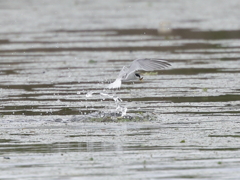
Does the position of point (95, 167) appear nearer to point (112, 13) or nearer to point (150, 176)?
point (150, 176)

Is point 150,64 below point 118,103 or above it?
below


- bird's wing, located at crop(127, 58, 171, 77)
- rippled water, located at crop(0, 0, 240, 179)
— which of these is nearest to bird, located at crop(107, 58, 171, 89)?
bird's wing, located at crop(127, 58, 171, 77)

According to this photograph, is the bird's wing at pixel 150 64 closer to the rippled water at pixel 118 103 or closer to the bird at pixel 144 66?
the bird at pixel 144 66

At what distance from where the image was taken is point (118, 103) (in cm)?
1445

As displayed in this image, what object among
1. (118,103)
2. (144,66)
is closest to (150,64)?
(144,66)

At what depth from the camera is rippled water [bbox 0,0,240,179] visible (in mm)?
9281

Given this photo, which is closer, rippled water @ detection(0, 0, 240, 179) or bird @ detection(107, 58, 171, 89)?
rippled water @ detection(0, 0, 240, 179)

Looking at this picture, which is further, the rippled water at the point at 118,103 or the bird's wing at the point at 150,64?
the bird's wing at the point at 150,64

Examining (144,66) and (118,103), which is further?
(118,103)

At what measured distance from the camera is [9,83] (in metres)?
17.3

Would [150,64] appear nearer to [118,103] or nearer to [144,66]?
[144,66]

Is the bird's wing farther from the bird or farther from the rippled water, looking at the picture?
the rippled water

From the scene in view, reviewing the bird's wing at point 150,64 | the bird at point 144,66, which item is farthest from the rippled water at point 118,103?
the bird's wing at point 150,64

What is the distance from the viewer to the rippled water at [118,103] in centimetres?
928
